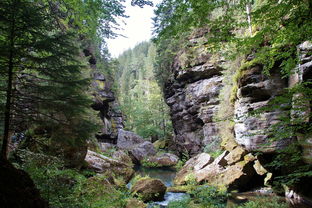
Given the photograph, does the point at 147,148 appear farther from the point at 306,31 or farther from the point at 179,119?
the point at 306,31

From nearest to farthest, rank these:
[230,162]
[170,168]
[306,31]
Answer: [306,31] → [230,162] → [170,168]

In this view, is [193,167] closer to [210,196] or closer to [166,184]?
[166,184]

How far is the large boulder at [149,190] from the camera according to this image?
33.7 ft

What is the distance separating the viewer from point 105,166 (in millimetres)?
11430

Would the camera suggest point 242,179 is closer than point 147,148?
Yes

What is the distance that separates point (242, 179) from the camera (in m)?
11.3

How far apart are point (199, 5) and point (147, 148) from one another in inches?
918

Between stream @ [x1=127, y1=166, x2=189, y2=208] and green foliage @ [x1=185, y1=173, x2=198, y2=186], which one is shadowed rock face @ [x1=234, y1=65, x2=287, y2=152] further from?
stream @ [x1=127, y1=166, x2=189, y2=208]

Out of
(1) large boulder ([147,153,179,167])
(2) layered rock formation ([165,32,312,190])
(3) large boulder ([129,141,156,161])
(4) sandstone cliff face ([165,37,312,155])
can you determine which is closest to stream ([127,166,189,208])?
(1) large boulder ([147,153,179,167])

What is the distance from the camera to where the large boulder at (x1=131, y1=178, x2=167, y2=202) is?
10.3 m

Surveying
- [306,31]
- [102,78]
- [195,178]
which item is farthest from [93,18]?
[102,78]

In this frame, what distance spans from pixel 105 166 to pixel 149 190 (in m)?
2.94

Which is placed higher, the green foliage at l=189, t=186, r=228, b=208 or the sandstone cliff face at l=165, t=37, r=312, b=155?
the sandstone cliff face at l=165, t=37, r=312, b=155

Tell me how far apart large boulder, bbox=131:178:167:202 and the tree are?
631 cm
